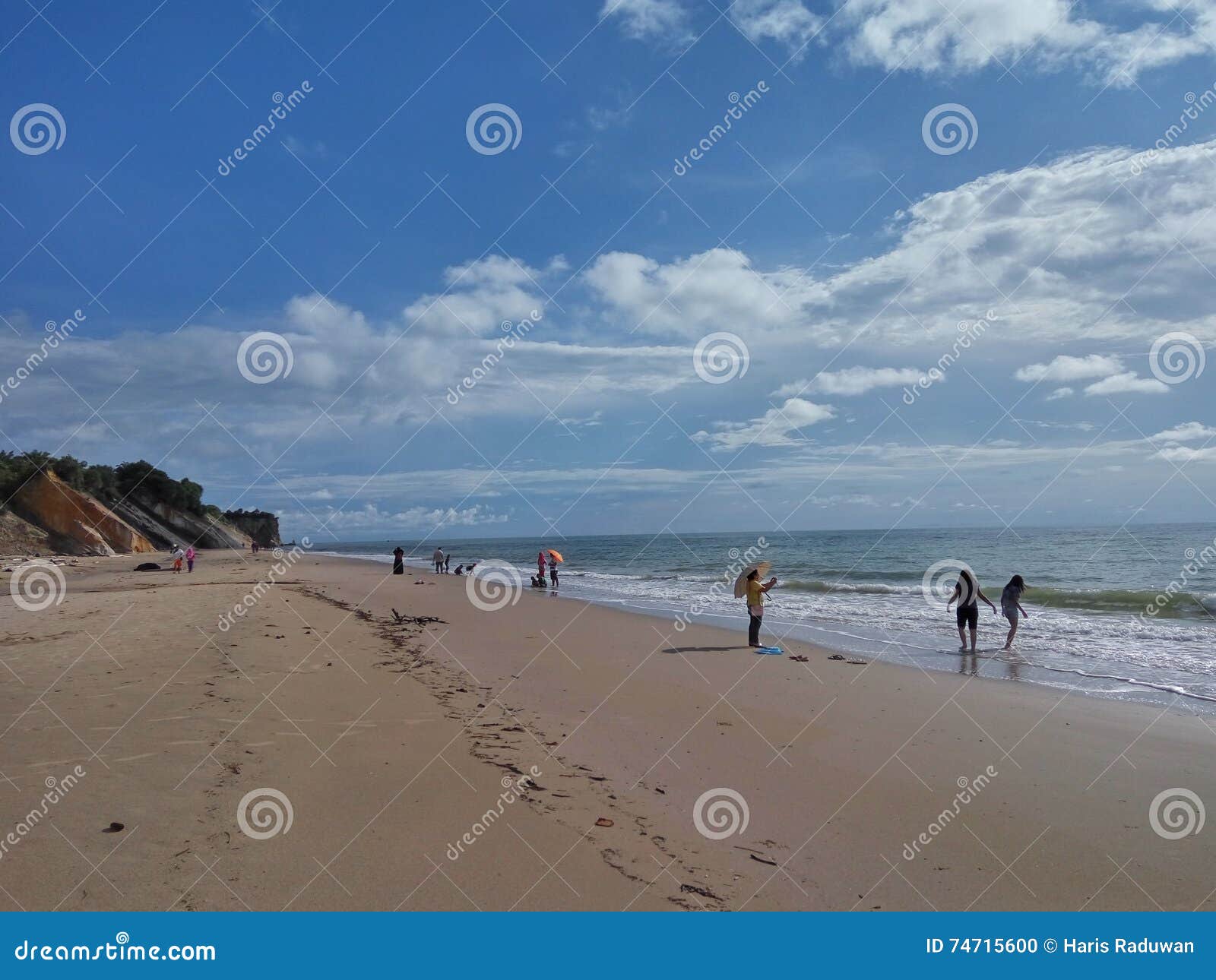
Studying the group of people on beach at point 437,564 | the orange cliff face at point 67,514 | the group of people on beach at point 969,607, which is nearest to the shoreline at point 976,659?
the group of people on beach at point 969,607

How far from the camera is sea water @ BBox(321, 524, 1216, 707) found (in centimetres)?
1243

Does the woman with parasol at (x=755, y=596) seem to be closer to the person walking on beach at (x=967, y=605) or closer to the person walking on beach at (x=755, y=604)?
the person walking on beach at (x=755, y=604)

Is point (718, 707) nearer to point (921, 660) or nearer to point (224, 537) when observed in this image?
point (921, 660)

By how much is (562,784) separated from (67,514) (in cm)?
4821

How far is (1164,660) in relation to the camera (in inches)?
505

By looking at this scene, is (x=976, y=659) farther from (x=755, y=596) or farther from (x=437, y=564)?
(x=437, y=564)

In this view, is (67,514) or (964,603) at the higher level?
(67,514)

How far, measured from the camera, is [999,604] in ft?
72.8

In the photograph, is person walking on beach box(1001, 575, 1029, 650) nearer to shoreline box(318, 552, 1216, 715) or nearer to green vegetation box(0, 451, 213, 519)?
shoreline box(318, 552, 1216, 715)

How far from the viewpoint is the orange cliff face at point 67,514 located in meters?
41.7

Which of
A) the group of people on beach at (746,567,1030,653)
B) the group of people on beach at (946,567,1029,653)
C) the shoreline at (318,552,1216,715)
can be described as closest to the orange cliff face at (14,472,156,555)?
the shoreline at (318,552,1216,715)

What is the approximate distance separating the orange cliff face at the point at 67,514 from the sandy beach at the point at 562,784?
3703cm

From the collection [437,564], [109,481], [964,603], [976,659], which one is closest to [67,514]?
[109,481]

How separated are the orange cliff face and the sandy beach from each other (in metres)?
37.0
